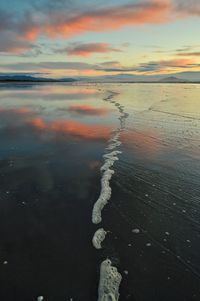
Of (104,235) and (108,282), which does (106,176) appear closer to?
(104,235)

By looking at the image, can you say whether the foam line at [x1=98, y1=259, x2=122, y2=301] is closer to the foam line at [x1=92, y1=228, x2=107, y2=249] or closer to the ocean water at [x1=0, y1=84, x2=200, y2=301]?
the ocean water at [x1=0, y1=84, x2=200, y2=301]

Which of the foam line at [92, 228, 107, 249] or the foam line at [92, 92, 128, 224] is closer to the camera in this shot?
the foam line at [92, 228, 107, 249]

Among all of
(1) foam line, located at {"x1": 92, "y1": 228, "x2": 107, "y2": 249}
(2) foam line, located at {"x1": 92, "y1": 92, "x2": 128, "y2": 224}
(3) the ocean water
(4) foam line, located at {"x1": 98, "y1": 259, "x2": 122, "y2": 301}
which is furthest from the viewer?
(2) foam line, located at {"x1": 92, "y1": 92, "x2": 128, "y2": 224}

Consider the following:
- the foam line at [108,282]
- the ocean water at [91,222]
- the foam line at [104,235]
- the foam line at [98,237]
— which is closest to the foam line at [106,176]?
the foam line at [104,235]

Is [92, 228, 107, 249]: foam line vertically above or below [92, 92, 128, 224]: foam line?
above

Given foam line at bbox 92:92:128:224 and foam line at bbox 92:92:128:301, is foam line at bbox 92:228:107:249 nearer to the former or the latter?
foam line at bbox 92:92:128:301

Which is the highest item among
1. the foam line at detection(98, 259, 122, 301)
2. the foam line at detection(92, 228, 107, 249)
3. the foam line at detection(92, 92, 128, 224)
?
the foam line at detection(98, 259, 122, 301)

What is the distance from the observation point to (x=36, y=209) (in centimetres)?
621

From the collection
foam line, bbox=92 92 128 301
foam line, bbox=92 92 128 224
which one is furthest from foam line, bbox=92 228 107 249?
foam line, bbox=92 92 128 224

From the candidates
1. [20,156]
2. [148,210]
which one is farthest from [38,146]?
[148,210]

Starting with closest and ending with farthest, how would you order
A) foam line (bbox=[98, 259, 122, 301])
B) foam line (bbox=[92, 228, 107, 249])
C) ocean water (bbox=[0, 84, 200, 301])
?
foam line (bbox=[98, 259, 122, 301]) < ocean water (bbox=[0, 84, 200, 301]) < foam line (bbox=[92, 228, 107, 249])

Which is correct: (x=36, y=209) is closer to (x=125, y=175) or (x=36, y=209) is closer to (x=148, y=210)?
(x=148, y=210)

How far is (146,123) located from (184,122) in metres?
2.71

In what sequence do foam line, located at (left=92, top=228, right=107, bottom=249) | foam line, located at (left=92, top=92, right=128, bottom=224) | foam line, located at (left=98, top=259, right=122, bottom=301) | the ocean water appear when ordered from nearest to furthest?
1. foam line, located at (left=98, top=259, right=122, bottom=301)
2. the ocean water
3. foam line, located at (left=92, top=228, right=107, bottom=249)
4. foam line, located at (left=92, top=92, right=128, bottom=224)
